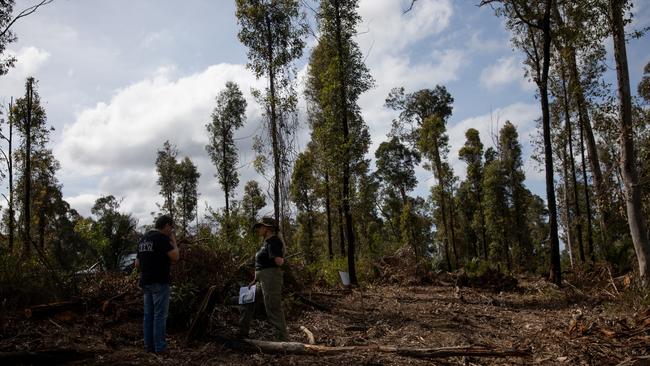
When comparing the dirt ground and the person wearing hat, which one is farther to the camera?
the person wearing hat

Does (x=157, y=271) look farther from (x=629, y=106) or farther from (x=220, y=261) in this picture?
(x=629, y=106)

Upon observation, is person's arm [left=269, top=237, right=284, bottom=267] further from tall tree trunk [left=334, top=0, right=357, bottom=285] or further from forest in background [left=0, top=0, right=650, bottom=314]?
tall tree trunk [left=334, top=0, right=357, bottom=285]

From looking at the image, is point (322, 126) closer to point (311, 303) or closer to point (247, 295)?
point (311, 303)

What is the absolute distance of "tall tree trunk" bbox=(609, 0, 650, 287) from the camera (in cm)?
1041

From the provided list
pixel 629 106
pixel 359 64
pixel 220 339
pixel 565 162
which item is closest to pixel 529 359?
pixel 220 339

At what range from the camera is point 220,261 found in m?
8.83

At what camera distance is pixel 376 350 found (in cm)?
606

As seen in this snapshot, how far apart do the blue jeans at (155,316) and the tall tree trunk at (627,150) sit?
9762mm

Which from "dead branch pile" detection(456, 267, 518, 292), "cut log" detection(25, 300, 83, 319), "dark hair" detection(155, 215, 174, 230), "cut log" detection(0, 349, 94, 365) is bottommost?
"dead branch pile" detection(456, 267, 518, 292)

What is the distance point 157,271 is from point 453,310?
23.2 ft

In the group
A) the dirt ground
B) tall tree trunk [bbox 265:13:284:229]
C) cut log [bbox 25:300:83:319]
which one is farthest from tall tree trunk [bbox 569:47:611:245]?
cut log [bbox 25:300:83:319]

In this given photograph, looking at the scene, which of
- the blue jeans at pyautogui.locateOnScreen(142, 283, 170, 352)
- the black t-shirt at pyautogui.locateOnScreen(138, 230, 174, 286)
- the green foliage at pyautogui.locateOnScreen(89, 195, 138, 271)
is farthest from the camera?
the green foliage at pyautogui.locateOnScreen(89, 195, 138, 271)

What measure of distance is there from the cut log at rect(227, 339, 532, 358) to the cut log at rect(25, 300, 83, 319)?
2.96 m

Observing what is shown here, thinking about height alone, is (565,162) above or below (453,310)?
above
